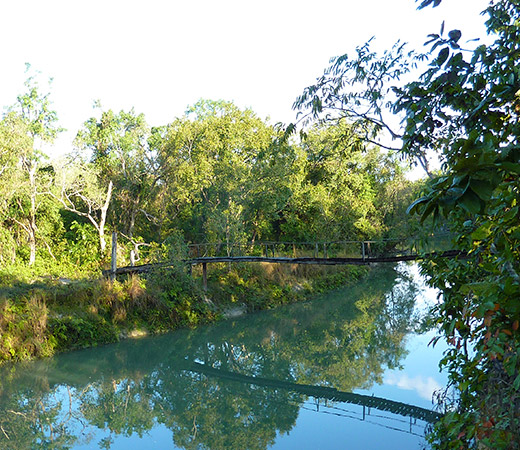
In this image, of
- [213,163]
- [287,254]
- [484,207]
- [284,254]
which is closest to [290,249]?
[287,254]

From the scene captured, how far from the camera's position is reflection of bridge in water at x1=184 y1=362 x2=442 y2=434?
304 inches

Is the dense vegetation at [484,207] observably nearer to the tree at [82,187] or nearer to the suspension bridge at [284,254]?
the suspension bridge at [284,254]

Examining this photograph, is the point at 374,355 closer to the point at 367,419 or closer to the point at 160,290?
the point at 367,419

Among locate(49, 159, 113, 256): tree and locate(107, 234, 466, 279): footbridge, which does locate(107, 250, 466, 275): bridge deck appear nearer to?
locate(107, 234, 466, 279): footbridge

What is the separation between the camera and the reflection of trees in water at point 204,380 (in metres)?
7.68

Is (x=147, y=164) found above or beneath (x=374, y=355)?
above

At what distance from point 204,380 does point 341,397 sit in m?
3.11

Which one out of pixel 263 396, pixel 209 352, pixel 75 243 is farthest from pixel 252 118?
pixel 263 396

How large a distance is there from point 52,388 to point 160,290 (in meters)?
4.83

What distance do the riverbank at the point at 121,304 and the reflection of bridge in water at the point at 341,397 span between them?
8.77 feet

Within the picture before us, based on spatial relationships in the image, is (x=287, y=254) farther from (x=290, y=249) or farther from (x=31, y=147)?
(x=31, y=147)

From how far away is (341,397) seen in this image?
29.0ft

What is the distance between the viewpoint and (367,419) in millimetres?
7773

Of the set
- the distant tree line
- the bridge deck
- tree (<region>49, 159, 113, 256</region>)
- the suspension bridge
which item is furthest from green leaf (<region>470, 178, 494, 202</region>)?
tree (<region>49, 159, 113, 256</region>)
